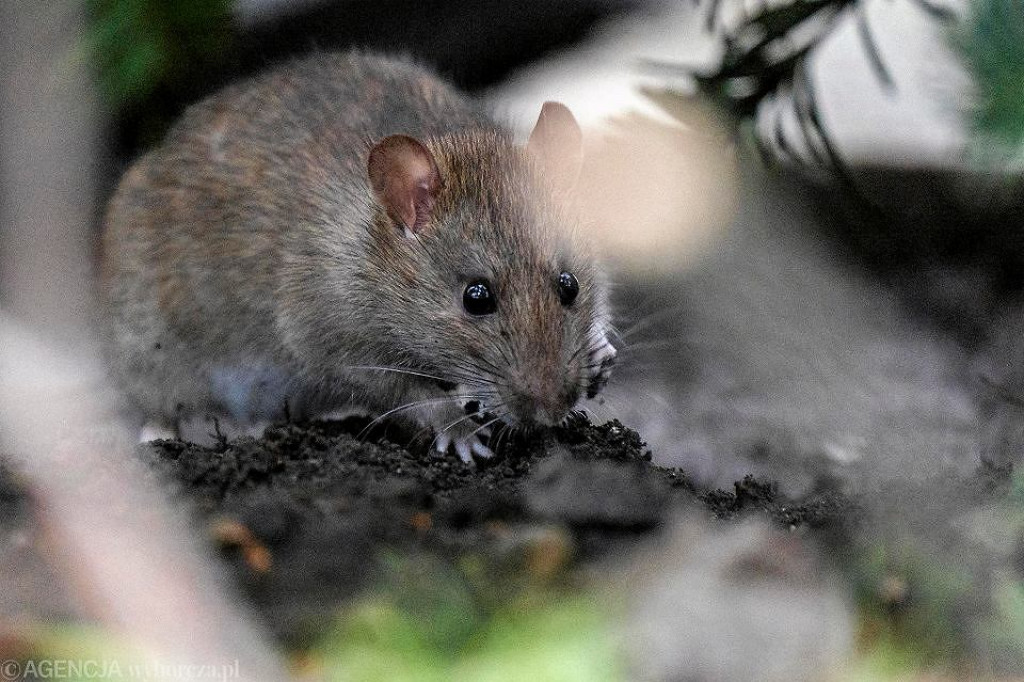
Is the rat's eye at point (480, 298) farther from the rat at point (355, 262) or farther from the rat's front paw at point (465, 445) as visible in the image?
the rat's front paw at point (465, 445)

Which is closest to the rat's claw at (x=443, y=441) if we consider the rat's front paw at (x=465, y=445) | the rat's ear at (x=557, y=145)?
the rat's front paw at (x=465, y=445)

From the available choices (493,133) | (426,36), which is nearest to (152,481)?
(493,133)

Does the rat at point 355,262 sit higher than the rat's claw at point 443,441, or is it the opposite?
the rat at point 355,262

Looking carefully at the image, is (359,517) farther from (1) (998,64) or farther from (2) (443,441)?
(2) (443,441)

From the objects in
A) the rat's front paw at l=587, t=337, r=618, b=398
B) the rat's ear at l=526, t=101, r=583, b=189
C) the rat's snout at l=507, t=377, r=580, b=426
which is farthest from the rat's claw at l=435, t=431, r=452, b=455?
the rat's ear at l=526, t=101, r=583, b=189

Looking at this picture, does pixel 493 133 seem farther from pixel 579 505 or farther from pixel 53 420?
pixel 579 505

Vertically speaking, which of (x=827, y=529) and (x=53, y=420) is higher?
(x=53, y=420)
